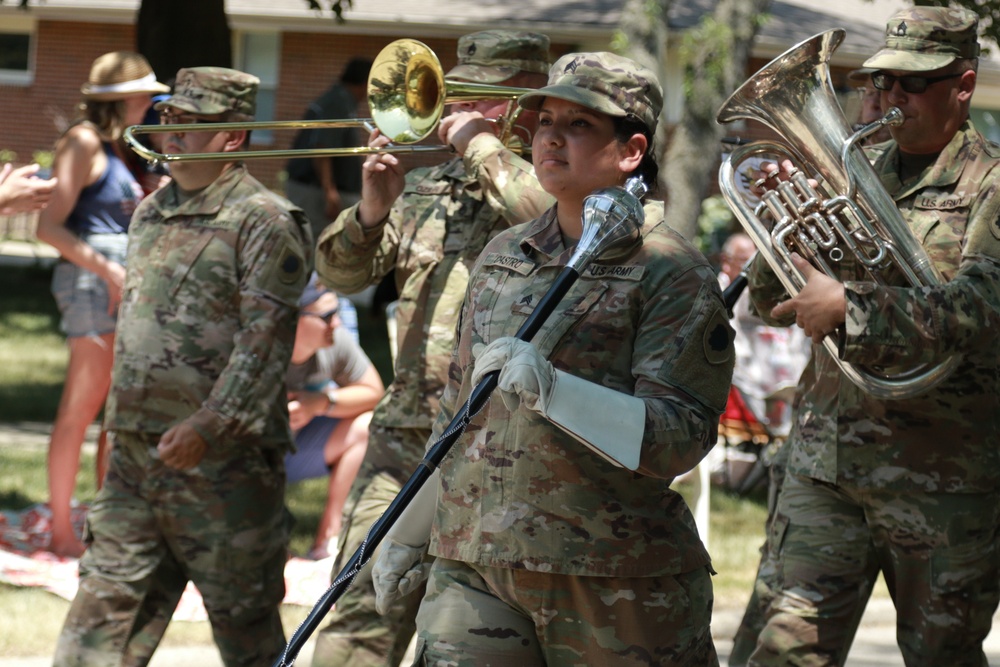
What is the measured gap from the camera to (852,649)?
22.2 ft

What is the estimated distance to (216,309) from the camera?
5.00m

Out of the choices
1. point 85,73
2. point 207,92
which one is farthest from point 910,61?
point 85,73

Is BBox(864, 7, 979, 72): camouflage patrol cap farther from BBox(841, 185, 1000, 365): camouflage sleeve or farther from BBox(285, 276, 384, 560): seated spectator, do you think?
BBox(285, 276, 384, 560): seated spectator

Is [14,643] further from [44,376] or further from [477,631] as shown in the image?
[44,376]

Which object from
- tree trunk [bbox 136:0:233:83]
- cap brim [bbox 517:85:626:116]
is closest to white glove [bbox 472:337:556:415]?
cap brim [bbox 517:85:626:116]

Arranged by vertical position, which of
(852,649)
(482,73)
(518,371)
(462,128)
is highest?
(482,73)

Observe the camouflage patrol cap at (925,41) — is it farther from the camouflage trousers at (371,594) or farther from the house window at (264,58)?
the house window at (264,58)

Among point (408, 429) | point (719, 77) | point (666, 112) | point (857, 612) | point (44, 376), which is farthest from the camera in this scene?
point (666, 112)

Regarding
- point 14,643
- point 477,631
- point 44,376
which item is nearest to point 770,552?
point 477,631

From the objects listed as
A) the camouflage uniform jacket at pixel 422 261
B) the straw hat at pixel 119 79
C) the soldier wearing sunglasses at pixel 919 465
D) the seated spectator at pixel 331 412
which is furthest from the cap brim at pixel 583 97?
the straw hat at pixel 119 79

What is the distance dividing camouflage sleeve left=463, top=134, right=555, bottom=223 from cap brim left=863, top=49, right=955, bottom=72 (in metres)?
1.10

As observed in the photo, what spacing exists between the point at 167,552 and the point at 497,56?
6.81 feet

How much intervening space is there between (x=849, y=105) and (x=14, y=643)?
4.17 m

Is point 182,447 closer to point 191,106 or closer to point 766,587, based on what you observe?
point 191,106
